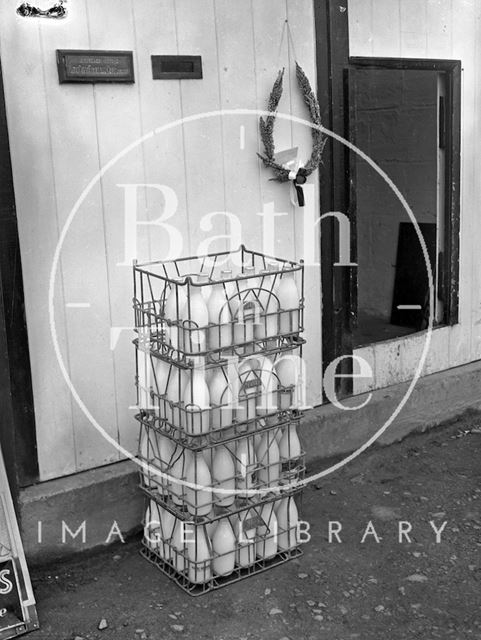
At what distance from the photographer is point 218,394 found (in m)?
3.75

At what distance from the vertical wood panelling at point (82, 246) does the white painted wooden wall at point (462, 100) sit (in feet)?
Answer: 5.54

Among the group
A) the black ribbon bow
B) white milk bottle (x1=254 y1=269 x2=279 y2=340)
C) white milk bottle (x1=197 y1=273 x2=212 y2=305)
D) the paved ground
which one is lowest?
the paved ground

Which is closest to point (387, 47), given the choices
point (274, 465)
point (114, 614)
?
point (274, 465)

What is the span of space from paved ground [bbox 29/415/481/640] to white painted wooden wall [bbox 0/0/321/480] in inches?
23.6

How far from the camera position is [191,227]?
4391mm

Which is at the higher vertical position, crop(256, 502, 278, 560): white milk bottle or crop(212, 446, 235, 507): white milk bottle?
crop(212, 446, 235, 507): white milk bottle

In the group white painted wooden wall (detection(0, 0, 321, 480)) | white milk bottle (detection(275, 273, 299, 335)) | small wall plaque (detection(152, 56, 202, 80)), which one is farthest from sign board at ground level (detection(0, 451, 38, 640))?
small wall plaque (detection(152, 56, 202, 80))

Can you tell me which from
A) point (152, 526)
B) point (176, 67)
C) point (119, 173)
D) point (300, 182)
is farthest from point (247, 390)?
point (176, 67)

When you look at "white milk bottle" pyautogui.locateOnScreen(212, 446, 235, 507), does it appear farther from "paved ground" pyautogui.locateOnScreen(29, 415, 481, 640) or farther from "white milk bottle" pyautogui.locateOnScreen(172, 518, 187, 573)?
"paved ground" pyautogui.locateOnScreen(29, 415, 481, 640)

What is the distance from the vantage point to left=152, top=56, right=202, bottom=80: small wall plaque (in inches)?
163

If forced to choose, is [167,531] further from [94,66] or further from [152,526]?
[94,66]

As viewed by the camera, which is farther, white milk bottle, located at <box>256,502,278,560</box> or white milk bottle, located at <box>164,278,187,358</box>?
white milk bottle, located at <box>256,502,278,560</box>

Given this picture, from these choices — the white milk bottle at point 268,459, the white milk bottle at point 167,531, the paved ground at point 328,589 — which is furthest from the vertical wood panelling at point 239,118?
the paved ground at point 328,589

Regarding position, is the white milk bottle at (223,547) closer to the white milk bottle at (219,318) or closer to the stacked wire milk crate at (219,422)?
the stacked wire milk crate at (219,422)
